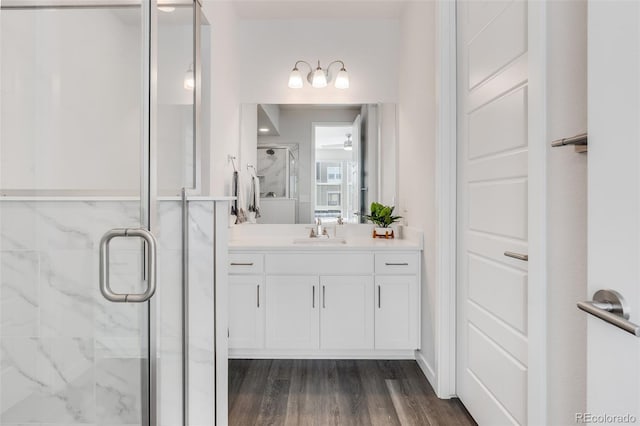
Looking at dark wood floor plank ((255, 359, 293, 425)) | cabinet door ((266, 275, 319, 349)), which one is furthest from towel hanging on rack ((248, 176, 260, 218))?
dark wood floor plank ((255, 359, 293, 425))

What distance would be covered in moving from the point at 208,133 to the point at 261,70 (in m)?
1.08

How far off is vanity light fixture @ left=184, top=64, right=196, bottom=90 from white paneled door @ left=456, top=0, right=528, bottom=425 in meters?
1.33

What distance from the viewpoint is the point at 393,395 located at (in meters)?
2.19

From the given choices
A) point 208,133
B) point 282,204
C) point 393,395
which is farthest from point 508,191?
point 282,204

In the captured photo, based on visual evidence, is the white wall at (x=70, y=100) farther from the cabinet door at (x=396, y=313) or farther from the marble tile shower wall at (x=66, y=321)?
the cabinet door at (x=396, y=313)

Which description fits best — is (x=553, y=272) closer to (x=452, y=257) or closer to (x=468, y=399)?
(x=452, y=257)

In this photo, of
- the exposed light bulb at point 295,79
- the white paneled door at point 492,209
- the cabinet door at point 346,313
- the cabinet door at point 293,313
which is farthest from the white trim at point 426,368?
the exposed light bulb at point 295,79

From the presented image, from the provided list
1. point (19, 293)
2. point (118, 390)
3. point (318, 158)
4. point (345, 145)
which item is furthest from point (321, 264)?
point (19, 293)

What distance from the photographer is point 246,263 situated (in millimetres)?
2621

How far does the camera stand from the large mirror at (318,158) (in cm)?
333

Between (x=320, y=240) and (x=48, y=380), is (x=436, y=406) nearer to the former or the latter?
(x=320, y=240)

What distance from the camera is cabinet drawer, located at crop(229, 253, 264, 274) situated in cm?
262

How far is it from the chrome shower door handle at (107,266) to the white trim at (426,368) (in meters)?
1.71
